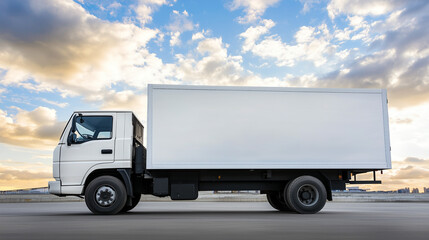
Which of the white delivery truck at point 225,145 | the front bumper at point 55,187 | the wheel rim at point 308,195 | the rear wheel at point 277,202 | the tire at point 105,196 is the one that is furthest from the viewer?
the rear wheel at point 277,202

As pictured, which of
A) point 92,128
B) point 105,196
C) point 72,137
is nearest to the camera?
point 105,196

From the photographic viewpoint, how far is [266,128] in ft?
37.7

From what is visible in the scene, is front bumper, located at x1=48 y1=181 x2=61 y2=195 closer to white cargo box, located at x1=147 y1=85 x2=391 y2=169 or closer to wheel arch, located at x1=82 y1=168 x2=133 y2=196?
wheel arch, located at x1=82 y1=168 x2=133 y2=196

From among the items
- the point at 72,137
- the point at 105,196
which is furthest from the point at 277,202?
the point at 72,137

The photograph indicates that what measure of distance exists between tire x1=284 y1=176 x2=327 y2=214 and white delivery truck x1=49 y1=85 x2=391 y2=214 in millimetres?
28

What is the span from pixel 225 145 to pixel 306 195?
8.97ft

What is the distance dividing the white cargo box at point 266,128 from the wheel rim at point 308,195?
0.61 meters

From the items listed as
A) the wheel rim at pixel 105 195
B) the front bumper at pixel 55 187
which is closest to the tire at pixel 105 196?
the wheel rim at pixel 105 195

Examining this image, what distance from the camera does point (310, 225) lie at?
27.1ft

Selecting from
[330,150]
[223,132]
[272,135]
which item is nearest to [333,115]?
[330,150]

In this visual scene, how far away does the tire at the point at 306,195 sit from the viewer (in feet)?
37.9

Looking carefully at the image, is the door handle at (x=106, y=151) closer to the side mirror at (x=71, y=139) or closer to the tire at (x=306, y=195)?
the side mirror at (x=71, y=139)

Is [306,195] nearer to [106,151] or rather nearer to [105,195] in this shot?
[105,195]

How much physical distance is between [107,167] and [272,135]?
14.9 ft
